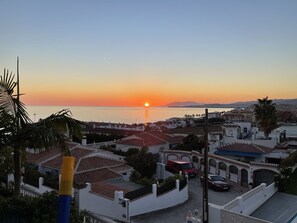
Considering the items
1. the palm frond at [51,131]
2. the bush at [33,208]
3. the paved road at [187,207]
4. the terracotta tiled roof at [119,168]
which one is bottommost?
the paved road at [187,207]

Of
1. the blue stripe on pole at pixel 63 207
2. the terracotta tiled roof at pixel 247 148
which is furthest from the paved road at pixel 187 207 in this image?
the blue stripe on pole at pixel 63 207

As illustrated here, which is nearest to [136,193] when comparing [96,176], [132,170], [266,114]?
[96,176]

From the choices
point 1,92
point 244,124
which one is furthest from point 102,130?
point 1,92

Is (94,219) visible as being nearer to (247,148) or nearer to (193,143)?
(247,148)

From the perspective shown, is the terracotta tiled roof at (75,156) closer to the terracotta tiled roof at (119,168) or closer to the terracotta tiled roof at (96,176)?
the terracotta tiled roof at (96,176)

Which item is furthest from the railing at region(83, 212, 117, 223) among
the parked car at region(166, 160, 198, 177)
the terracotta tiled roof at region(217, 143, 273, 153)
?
the terracotta tiled roof at region(217, 143, 273, 153)

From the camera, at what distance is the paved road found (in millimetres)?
18422

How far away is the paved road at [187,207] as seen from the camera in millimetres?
18422

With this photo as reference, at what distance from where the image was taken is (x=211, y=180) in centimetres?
2648

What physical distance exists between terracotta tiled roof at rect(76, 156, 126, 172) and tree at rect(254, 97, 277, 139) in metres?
24.4

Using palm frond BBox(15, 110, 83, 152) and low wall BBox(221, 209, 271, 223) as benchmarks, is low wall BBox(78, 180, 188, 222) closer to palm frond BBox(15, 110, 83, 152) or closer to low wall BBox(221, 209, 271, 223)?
low wall BBox(221, 209, 271, 223)

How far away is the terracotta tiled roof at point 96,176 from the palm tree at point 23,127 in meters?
14.8

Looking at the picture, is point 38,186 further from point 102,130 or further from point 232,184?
point 102,130

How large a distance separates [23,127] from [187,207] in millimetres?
15969
